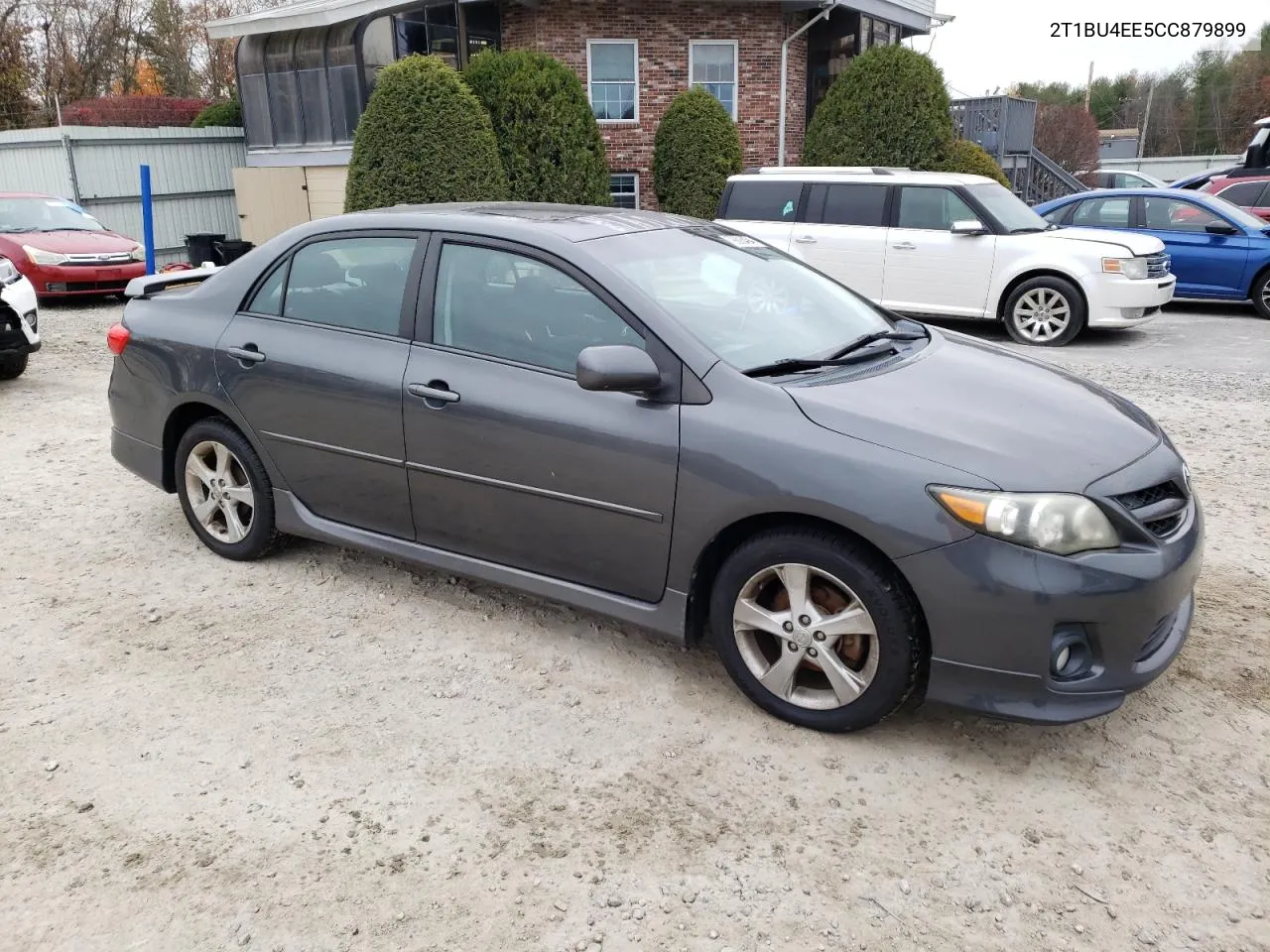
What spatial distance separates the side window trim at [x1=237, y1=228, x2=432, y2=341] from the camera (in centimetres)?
400

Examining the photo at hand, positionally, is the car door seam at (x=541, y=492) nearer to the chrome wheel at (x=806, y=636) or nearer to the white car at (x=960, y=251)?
the chrome wheel at (x=806, y=636)

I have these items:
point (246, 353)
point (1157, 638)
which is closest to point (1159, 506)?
point (1157, 638)

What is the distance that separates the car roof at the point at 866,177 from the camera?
10.8m

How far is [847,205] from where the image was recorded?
11117mm

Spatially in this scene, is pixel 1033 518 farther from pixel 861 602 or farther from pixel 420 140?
pixel 420 140

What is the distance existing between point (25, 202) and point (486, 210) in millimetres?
12959

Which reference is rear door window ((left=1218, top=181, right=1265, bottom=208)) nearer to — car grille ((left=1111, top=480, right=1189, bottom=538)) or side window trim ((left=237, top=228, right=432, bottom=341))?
car grille ((left=1111, top=480, right=1189, bottom=538))

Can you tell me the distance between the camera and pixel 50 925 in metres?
2.55

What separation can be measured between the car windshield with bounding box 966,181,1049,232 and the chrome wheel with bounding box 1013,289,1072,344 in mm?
755

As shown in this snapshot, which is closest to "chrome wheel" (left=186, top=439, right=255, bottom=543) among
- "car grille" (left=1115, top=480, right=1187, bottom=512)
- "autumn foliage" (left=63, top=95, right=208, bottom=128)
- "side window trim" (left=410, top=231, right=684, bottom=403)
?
"side window trim" (left=410, top=231, right=684, bottom=403)

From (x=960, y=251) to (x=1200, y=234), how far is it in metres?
3.64

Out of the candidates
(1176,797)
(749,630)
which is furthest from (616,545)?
(1176,797)

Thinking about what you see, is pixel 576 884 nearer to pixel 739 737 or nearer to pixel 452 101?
pixel 739 737

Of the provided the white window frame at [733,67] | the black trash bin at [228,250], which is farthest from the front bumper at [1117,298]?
the black trash bin at [228,250]
